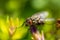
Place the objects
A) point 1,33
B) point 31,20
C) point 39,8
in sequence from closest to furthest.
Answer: point 31,20 < point 1,33 < point 39,8

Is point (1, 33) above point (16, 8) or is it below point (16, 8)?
below

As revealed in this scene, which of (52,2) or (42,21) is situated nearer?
(42,21)

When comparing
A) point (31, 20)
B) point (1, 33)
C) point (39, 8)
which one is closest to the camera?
point (31, 20)

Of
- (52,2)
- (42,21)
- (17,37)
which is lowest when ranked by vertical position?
(17,37)

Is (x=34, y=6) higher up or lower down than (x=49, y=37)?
higher up

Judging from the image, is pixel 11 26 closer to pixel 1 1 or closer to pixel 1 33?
pixel 1 33

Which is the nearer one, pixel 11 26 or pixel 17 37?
pixel 11 26

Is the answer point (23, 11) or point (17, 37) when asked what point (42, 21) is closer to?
point (17, 37)

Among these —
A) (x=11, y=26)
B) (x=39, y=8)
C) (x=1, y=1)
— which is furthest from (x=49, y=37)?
(x=1, y=1)

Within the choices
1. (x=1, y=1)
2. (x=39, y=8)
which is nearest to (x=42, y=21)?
(x=39, y=8)
